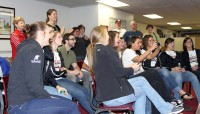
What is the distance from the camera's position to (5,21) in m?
6.42

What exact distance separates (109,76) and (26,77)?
0.83 meters

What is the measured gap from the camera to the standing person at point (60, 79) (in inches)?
114

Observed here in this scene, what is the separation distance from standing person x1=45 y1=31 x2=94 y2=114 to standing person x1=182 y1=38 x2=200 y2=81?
2.43 meters

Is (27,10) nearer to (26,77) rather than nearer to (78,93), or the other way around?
(78,93)

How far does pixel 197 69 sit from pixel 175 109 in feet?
7.44

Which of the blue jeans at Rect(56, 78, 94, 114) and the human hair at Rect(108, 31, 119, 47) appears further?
the blue jeans at Rect(56, 78, 94, 114)

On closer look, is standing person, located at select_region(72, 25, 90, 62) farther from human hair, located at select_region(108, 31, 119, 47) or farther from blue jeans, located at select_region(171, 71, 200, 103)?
human hair, located at select_region(108, 31, 119, 47)

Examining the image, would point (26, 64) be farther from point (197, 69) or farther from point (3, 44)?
point (3, 44)

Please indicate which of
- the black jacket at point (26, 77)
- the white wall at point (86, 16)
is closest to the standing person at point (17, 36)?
the black jacket at point (26, 77)

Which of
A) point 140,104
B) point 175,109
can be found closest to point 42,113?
point 140,104

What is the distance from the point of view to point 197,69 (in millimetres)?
4727

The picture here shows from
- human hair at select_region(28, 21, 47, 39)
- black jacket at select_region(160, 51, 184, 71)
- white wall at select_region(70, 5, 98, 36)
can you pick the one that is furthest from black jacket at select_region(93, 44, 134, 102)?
white wall at select_region(70, 5, 98, 36)

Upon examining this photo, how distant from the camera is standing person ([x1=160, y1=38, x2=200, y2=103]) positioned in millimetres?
4164

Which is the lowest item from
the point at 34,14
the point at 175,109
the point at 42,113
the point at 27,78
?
the point at 175,109
